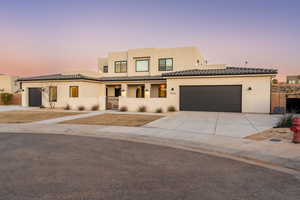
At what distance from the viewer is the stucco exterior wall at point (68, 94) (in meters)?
21.6

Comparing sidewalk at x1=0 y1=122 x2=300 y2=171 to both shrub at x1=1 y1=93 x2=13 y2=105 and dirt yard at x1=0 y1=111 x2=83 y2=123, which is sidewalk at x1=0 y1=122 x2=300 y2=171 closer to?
dirt yard at x1=0 y1=111 x2=83 y2=123

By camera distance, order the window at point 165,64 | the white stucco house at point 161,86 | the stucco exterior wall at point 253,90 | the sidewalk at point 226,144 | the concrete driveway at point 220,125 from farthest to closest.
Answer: the window at point 165,64, the white stucco house at point 161,86, the stucco exterior wall at point 253,90, the concrete driveway at point 220,125, the sidewalk at point 226,144

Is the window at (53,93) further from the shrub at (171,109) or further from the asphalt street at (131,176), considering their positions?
the asphalt street at (131,176)

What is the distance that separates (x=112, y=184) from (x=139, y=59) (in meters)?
24.6

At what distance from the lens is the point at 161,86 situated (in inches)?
1001

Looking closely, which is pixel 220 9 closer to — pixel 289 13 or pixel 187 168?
pixel 289 13

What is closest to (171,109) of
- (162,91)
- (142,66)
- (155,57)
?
(162,91)

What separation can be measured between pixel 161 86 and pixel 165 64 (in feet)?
11.1

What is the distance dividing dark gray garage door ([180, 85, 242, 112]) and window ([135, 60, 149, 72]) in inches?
360

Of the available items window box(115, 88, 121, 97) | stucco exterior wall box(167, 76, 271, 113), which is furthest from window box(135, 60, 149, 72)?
stucco exterior wall box(167, 76, 271, 113)

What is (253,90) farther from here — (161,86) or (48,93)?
(48,93)

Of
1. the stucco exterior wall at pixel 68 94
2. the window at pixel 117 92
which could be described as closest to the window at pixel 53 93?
the stucco exterior wall at pixel 68 94

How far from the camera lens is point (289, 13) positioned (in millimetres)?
17438

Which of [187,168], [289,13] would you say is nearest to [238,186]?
[187,168]
